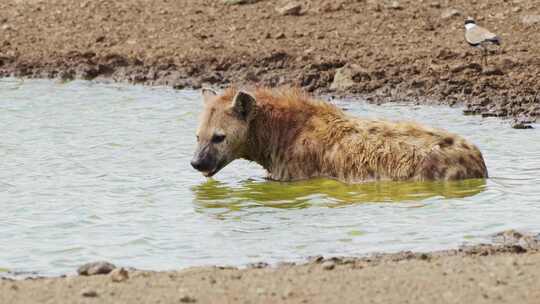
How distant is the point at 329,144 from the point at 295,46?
199 inches

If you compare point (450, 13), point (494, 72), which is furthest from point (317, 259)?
point (450, 13)

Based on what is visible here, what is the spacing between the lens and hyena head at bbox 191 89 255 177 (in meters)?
9.15

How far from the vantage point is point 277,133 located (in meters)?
9.31

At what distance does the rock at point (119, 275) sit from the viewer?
238 inches

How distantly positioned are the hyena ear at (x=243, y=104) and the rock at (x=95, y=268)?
9.69ft

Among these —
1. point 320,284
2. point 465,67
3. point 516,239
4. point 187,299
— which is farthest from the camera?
point 465,67

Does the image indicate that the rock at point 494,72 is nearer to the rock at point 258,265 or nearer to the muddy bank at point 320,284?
the muddy bank at point 320,284

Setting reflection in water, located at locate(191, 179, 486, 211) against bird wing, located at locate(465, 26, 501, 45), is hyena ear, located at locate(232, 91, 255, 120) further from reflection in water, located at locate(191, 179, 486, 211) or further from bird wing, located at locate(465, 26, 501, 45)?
bird wing, located at locate(465, 26, 501, 45)

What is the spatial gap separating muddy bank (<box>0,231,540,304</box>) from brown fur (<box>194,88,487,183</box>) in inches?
84.9

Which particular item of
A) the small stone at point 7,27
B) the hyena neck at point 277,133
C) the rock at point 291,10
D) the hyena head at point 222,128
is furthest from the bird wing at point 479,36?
the small stone at point 7,27

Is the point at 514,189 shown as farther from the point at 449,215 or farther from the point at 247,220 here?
the point at 247,220

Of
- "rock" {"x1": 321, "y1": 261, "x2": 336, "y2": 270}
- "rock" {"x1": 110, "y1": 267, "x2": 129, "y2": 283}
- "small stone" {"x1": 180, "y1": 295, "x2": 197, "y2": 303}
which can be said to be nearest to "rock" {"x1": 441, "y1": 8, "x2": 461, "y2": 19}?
→ "rock" {"x1": 321, "y1": 261, "x2": 336, "y2": 270}

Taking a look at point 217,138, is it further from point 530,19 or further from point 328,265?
point 530,19

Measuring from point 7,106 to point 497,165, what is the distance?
5444 millimetres
